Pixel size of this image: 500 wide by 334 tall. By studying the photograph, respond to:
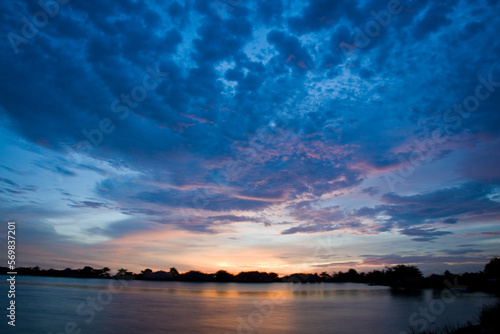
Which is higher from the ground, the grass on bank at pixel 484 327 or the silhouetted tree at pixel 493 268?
the silhouetted tree at pixel 493 268

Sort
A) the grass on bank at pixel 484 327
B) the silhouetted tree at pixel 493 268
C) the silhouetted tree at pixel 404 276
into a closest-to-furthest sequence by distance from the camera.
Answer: the grass on bank at pixel 484 327
the silhouetted tree at pixel 493 268
the silhouetted tree at pixel 404 276

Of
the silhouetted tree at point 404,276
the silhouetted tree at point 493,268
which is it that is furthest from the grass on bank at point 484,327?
the silhouetted tree at point 404,276

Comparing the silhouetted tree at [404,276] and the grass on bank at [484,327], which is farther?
the silhouetted tree at [404,276]

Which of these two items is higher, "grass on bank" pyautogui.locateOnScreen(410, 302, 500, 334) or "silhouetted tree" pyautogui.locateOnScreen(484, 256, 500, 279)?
"silhouetted tree" pyautogui.locateOnScreen(484, 256, 500, 279)

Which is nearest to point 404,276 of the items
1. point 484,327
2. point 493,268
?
point 493,268

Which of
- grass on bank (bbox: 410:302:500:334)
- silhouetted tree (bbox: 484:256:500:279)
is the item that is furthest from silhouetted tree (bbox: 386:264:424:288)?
grass on bank (bbox: 410:302:500:334)

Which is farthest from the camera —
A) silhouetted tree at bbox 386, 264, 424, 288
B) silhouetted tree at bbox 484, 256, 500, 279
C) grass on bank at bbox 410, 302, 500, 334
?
silhouetted tree at bbox 386, 264, 424, 288

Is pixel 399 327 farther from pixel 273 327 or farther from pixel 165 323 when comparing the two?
pixel 165 323


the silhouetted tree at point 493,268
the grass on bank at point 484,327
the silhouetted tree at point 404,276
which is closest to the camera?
the grass on bank at point 484,327

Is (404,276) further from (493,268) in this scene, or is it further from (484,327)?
(484,327)

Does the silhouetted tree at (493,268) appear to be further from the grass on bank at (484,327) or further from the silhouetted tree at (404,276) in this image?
the grass on bank at (484,327)

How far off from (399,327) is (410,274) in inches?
5794

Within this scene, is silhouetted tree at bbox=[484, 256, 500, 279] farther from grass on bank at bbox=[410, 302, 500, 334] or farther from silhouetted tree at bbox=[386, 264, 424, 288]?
grass on bank at bbox=[410, 302, 500, 334]

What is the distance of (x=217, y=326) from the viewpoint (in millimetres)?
28406
